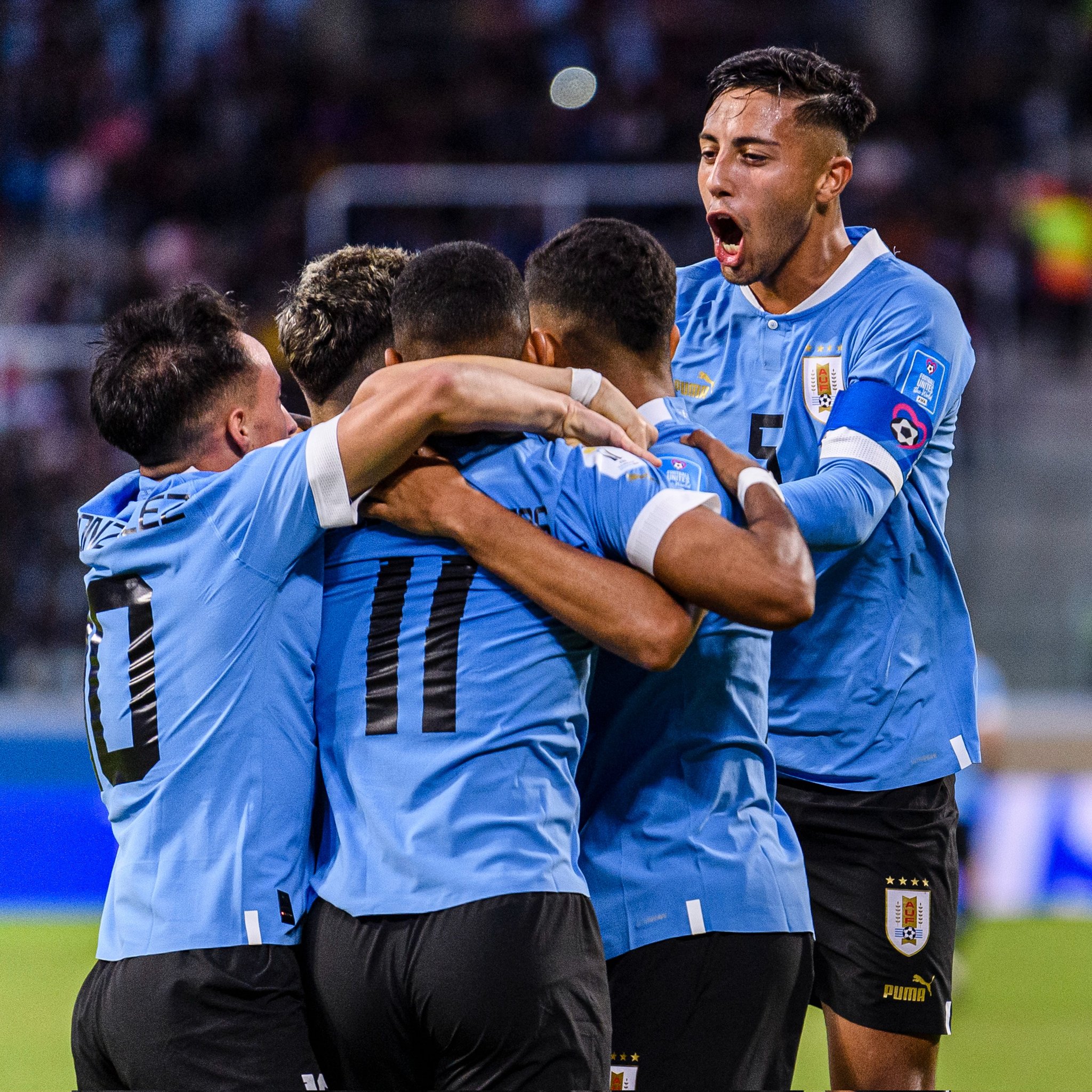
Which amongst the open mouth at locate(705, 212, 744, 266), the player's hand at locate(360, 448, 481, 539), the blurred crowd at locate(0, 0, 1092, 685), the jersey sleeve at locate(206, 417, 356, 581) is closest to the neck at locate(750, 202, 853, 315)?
the open mouth at locate(705, 212, 744, 266)

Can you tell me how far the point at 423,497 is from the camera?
2578 mm

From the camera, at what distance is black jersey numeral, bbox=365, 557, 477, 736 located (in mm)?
2496

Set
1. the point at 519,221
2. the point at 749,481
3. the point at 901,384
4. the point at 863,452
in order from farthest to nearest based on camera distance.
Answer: the point at 519,221 < the point at 901,384 < the point at 863,452 < the point at 749,481

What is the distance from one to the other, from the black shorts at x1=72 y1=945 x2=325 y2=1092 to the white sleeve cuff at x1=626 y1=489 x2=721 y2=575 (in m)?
0.92

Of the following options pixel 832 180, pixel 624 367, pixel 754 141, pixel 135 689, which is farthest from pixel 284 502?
pixel 832 180

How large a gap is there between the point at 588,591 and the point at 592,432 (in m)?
0.32

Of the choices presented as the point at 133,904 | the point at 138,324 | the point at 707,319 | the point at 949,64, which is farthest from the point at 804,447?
the point at 949,64

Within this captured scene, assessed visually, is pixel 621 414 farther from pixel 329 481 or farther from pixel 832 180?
pixel 832 180

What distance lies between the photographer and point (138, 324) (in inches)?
111

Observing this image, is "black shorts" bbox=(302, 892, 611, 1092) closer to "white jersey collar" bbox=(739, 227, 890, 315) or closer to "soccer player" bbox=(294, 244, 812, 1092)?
"soccer player" bbox=(294, 244, 812, 1092)

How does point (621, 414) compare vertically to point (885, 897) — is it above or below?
above

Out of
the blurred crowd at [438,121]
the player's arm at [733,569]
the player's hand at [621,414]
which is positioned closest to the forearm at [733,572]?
the player's arm at [733,569]

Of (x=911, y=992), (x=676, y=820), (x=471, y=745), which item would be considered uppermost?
(x=471, y=745)

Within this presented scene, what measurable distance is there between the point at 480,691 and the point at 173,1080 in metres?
0.85
